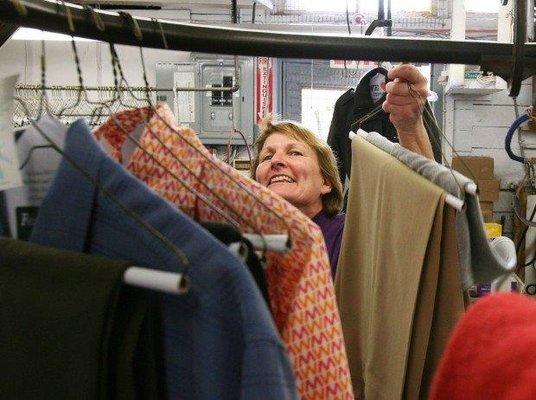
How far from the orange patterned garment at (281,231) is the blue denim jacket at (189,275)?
0.11 metres

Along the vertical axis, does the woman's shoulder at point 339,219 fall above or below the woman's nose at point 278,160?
below

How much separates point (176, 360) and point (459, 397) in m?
0.28

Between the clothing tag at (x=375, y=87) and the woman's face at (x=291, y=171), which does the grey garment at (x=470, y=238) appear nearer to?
the woman's face at (x=291, y=171)

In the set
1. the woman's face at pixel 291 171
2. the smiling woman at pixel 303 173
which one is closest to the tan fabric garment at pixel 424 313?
the smiling woman at pixel 303 173

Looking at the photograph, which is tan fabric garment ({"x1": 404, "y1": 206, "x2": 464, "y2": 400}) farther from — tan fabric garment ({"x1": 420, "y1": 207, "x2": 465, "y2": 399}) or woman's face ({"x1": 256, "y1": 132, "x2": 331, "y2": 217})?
woman's face ({"x1": 256, "y1": 132, "x2": 331, "y2": 217})

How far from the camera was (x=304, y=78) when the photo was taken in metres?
5.38

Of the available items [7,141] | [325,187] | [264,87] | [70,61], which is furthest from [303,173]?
[70,61]

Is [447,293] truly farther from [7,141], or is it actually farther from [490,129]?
[490,129]

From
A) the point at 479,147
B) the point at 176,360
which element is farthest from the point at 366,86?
the point at 479,147

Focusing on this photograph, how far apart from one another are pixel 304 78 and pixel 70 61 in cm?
220

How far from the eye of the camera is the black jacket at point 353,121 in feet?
8.22

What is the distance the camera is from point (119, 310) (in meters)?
0.54

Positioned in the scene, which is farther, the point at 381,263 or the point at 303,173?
the point at 303,173

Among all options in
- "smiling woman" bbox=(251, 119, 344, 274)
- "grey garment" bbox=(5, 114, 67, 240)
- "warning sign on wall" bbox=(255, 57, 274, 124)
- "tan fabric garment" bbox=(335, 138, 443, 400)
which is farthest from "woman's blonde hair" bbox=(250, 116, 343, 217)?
"warning sign on wall" bbox=(255, 57, 274, 124)
